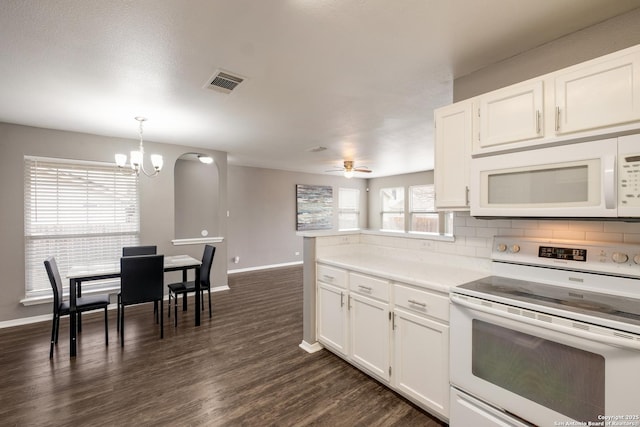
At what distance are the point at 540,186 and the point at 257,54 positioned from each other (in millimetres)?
2036

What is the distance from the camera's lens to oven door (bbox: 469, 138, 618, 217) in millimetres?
1365

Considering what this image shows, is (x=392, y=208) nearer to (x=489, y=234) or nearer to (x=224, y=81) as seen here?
(x=489, y=234)

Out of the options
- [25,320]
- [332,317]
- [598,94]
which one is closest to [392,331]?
[332,317]

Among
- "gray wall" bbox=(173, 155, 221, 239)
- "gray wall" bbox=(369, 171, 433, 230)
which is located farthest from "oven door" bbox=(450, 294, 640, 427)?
"gray wall" bbox=(369, 171, 433, 230)

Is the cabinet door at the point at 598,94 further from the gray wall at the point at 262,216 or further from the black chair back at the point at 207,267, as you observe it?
the gray wall at the point at 262,216

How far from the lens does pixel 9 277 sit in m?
3.52

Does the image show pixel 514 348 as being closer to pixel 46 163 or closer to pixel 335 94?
pixel 335 94

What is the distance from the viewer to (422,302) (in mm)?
1869

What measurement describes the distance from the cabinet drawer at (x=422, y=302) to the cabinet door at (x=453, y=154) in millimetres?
668

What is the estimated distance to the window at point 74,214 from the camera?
146 inches

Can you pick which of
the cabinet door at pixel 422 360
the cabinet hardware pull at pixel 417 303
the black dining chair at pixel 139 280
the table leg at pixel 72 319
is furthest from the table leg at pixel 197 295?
the cabinet hardware pull at pixel 417 303

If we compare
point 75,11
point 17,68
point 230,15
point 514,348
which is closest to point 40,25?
point 75,11

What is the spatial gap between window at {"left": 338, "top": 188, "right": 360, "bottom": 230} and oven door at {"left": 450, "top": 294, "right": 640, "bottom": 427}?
719 centimetres

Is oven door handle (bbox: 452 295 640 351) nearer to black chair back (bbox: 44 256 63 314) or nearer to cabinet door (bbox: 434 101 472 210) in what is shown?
cabinet door (bbox: 434 101 472 210)
